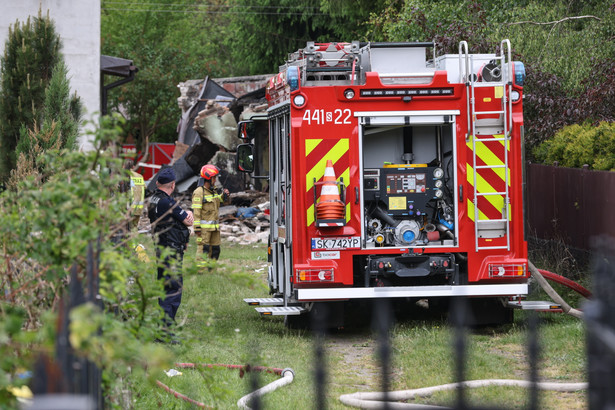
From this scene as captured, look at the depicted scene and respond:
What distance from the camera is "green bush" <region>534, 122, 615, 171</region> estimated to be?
11594 mm

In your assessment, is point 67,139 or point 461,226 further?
point 67,139

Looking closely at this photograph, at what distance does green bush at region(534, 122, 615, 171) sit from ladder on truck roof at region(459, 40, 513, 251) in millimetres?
2654

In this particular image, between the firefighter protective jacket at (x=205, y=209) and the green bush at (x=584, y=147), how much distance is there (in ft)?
16.9

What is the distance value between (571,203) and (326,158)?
14.4 ft

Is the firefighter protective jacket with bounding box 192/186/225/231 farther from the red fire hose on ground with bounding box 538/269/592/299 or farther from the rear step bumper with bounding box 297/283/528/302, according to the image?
the red fire hose on ground with bounding box 538/269/592/299

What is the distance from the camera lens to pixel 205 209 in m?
14.3

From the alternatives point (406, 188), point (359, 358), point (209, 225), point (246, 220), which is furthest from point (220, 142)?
point (359, 358)

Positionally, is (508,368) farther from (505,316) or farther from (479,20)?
(479,20)

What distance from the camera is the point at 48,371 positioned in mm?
2166

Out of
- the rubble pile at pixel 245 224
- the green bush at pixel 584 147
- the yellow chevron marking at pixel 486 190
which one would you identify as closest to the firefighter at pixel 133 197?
the yellow chevron marking at pixel 486 190

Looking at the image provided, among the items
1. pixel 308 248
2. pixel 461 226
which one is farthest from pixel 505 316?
pixel 308 248

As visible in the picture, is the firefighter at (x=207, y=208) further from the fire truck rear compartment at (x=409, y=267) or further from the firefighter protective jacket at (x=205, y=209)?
the fire truck rear compartment at (x=409, y=267)

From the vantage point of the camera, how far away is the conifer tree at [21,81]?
1106cm

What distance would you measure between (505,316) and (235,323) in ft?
10.0
